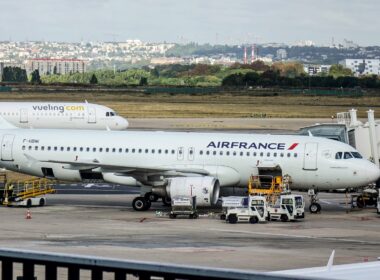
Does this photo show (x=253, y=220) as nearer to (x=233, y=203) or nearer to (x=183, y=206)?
(x=233, y=203)

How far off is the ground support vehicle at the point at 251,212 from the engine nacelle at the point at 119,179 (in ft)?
20.9

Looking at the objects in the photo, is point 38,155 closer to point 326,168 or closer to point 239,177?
point 239,177

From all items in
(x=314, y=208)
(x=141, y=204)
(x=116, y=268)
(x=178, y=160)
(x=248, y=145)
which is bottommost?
(x=314, y=208)

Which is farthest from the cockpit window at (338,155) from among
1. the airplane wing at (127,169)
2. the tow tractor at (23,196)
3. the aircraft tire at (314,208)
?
the tow tractor at (23,196)

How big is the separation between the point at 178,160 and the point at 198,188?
3456mm

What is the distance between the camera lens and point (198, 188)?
154 feet

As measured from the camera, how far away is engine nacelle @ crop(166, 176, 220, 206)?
154 ft

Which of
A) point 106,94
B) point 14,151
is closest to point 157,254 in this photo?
point 14,151

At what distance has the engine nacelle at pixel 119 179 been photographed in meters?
49.9

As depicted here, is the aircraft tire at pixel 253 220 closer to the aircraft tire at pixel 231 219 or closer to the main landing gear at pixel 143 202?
the aircraft tire at pixel 231 219

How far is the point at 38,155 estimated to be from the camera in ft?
167

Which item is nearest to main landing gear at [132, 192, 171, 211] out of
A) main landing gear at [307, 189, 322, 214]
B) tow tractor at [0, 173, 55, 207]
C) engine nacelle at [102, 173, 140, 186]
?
engine nacelle at [102, 173, 140, 186]

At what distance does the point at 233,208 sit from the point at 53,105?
2002 inches

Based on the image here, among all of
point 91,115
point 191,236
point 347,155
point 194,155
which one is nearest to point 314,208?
point 347,155
